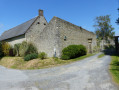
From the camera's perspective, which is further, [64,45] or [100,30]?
[100,30]

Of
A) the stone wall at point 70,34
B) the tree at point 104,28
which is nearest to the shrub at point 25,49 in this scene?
the stone wall at point 70,34

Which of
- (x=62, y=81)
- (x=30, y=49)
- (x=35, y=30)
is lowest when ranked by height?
(x=62, y=81)

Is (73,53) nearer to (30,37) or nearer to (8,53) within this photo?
(30,37)

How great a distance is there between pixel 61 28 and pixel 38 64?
6.74 meters

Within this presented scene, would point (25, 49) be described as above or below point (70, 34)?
below

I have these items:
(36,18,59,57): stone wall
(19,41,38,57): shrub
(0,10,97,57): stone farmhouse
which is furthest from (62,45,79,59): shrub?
(19,41,38,57): shrub

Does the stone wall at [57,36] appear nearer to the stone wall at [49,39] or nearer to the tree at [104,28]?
the stone wall at [49,39]

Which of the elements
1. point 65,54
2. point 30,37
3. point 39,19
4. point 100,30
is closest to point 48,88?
point 65,54

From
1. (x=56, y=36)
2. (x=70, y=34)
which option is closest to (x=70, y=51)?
(x=56, y=36)

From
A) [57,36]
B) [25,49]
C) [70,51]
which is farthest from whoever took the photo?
[25,49]

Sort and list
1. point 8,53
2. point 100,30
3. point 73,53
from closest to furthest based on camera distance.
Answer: point 73,53, point 8,53, point 100,30

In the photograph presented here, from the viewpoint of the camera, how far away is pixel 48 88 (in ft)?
15.7

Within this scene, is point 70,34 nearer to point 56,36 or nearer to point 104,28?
point 56,36

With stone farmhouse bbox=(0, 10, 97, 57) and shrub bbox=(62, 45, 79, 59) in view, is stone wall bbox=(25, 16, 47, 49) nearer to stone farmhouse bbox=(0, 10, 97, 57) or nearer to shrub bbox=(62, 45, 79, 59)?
stone farmhouse bbox=(0, 10, 97, 57)
